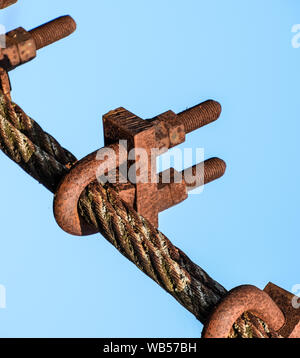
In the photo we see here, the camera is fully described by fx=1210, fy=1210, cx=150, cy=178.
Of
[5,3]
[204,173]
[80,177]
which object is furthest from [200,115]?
[5,3]

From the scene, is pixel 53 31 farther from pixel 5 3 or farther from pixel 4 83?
pixel 4 83

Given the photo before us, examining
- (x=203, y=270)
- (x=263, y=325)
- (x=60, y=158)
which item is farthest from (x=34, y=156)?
(x=263, y=325)

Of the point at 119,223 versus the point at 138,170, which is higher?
the point at 138,170

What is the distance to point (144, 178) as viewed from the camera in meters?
7.10

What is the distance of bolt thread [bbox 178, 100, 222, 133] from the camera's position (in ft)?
24.6

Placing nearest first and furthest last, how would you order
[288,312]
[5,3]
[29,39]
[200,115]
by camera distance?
[288,312]
[200,115]
[29,39]
[5,3]

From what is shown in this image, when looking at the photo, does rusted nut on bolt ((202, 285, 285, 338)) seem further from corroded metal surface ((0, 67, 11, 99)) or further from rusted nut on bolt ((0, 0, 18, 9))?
rusted nut on bolt ((0, 0, 18, 9))

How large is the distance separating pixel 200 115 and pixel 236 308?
158 centimetres

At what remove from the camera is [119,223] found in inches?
271

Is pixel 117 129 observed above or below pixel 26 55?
below

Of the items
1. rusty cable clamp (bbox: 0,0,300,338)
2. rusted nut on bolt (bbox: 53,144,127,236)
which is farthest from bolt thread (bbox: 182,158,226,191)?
rusted nut on bolt (bbox: 53,144,127,236)
